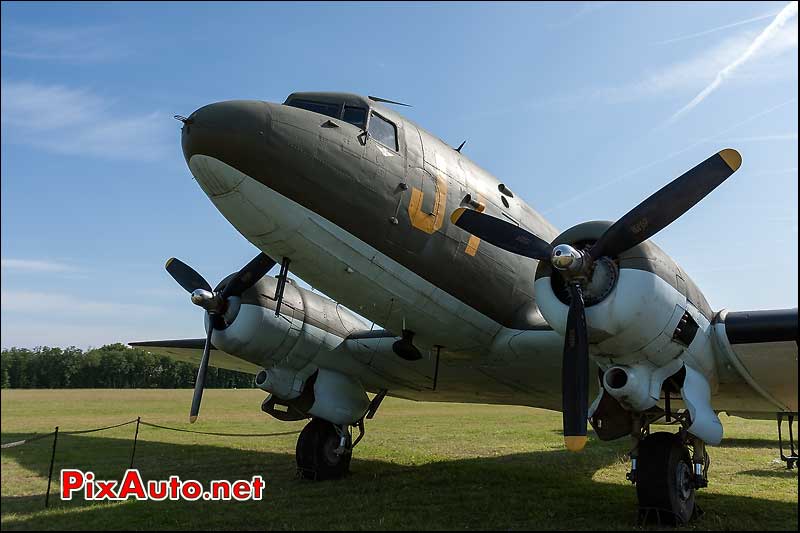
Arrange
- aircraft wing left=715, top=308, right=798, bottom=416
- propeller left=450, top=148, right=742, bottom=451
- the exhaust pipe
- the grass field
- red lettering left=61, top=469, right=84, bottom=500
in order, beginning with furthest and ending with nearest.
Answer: red lettering left=61, top=469, right=84, bottom=500
the grass field
aircraft wing left=715, top=308, right=798, bottom=416
the exhaust pipe
propeller left=450, top=148, right=742, bottom=451

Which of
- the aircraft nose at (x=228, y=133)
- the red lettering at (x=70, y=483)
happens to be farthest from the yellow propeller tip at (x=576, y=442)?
the red lettering at (x=70, y=483)

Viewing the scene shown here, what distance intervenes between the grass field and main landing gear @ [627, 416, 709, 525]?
36cm

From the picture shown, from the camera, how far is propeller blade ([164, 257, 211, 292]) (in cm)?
1142

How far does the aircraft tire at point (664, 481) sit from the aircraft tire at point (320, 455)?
5893 mm

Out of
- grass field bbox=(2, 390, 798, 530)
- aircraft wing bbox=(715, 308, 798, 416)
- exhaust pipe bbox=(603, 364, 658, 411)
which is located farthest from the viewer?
grass field bbox=(2, 390, 798, 530)

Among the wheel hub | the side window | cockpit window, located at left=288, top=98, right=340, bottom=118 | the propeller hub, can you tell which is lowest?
the wheel hub

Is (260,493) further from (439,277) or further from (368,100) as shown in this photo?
(368,100)

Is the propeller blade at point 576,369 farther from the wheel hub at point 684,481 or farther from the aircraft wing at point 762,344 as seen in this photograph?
the aircraft wing at point 762,344

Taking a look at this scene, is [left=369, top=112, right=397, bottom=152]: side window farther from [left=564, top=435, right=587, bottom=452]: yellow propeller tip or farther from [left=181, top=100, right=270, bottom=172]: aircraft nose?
[left=564, top=435, right=587, bottom=452]: yellow propeller tip

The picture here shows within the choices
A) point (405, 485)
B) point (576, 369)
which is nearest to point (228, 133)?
point (576, 369)

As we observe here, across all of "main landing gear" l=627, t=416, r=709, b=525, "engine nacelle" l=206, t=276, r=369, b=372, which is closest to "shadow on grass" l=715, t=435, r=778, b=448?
"main landing gear" l=627, t=416, r=709, b=525

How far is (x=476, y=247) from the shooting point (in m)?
9.12

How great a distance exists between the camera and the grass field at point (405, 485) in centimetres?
786

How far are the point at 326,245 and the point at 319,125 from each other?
1.56 m
